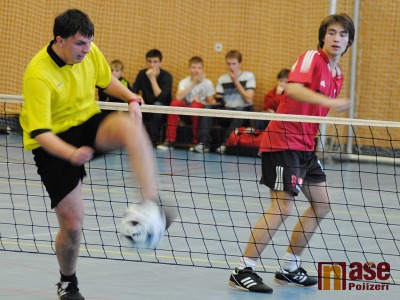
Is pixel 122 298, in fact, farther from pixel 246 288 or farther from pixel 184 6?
pixel 184 6

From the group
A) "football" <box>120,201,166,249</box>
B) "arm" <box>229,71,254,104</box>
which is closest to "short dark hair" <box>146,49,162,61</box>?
"arm" <box>229,71,254,104</box>

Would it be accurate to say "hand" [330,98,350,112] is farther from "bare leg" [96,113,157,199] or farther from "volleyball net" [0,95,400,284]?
"bare leg" [96,113,157,199]

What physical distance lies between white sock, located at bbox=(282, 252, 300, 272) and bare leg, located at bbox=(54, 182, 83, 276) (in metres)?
1.49

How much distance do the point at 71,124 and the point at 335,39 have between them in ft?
5.78

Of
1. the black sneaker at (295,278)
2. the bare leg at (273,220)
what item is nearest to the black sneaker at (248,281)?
the bare leg at (273,220)

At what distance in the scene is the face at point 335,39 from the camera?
5.64m

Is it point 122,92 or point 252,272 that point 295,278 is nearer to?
point 252,272

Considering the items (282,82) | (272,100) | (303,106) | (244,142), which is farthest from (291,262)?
(272,100)

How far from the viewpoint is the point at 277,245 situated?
684cm

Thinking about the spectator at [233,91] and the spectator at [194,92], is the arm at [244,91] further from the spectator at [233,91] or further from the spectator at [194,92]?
the spectator at [194,92]

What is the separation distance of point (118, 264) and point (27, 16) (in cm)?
1093

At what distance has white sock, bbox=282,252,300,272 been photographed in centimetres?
596

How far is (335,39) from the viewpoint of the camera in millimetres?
5637

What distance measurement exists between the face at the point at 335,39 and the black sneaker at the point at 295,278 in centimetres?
145
